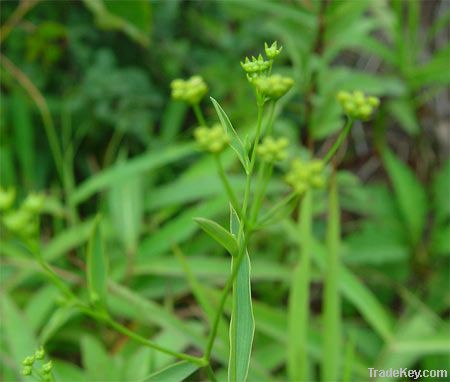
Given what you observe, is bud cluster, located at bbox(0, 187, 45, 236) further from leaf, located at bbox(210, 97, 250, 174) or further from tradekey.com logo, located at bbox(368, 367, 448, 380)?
tradekey.com logo, located at bbox(368, 367, 448, 380)

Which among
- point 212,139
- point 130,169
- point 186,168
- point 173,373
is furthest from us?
point 186,168

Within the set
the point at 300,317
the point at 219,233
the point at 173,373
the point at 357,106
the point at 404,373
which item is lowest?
the point at 404,373

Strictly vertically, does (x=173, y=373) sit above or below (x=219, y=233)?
below

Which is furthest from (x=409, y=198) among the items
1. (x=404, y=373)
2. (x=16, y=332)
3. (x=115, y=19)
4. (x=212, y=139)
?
(x=212, y=139)

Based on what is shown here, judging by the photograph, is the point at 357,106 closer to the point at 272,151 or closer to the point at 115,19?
the point at 272,151

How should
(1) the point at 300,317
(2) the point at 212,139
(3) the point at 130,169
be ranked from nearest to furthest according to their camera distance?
(2) the point at 212,139 < (1) the point at 300,317 < (3) the point at 130,169

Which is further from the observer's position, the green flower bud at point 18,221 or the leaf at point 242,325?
the leaf at point 242,325

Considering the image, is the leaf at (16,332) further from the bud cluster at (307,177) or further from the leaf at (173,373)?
the bud cluster at (307,177)

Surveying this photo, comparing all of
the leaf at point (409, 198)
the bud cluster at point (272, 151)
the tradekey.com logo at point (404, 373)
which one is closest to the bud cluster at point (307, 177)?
the bud cluster at point (272, 151)
